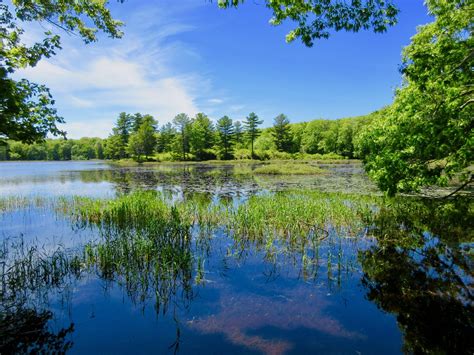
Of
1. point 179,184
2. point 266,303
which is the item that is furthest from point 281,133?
point 266,303

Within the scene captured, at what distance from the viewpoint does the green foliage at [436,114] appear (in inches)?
290

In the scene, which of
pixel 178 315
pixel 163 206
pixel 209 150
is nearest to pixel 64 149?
pixel 209 150

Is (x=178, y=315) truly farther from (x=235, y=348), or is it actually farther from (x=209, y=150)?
(x=209, y=150)

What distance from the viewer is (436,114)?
7.75 m

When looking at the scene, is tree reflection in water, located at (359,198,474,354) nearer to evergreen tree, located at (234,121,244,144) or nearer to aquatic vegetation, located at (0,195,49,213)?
aquatic vegetation, located at (0,195,49,213)

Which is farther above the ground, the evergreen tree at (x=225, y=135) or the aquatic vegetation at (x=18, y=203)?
the evergreen tree at (x=225, y=135)

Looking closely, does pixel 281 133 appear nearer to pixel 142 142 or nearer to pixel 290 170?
pixel 142 142

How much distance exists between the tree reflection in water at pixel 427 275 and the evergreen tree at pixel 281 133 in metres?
70.8

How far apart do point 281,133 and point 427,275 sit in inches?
3022

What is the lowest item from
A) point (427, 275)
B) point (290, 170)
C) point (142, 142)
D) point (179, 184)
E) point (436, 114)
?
point (427, 275)

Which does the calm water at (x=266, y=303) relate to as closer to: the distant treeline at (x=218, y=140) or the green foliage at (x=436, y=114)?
the green foliage at (x=436, y=114)

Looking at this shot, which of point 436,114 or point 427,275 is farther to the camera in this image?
point 436,114

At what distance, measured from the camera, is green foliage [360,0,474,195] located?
738 cm

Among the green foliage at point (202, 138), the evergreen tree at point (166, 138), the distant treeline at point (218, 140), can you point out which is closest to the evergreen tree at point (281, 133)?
the distant treeline at point (218, 140)
